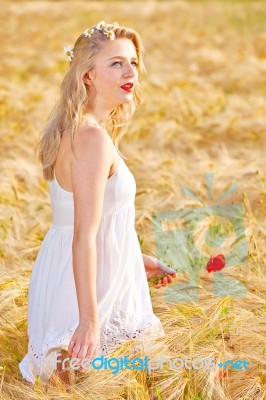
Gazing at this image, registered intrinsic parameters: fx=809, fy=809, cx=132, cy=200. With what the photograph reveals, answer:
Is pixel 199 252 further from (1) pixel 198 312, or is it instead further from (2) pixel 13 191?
(2) pixel 13 191

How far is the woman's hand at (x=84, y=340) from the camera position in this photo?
224 cm

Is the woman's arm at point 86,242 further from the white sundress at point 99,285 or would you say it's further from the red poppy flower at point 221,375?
the red poppy flower at point 221,375

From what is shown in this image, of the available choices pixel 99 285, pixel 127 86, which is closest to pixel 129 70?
pixel 127 86

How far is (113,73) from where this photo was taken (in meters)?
2.41

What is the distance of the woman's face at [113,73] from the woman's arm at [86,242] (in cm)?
27

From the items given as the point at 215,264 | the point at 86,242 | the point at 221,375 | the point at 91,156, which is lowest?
the point at 221,375

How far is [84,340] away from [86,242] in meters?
0.27

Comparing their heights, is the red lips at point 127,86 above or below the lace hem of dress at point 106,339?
above

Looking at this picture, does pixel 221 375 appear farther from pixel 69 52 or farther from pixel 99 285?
pixel 69 52

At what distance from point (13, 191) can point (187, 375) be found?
187cm

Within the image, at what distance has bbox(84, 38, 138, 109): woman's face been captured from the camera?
242 centimetres

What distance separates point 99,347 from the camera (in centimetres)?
247

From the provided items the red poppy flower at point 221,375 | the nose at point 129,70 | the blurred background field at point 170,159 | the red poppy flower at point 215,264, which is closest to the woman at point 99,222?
the nose at point 129,70

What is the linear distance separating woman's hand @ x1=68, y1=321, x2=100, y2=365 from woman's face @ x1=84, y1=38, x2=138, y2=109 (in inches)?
26.9
